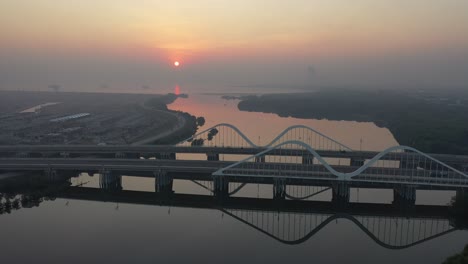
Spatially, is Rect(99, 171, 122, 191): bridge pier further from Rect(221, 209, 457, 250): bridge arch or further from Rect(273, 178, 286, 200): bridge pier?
Rect(273, 178, 286, 200): bridge pier

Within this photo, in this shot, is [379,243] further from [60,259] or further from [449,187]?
[60,259]

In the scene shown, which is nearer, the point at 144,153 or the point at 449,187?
the point at 449,187

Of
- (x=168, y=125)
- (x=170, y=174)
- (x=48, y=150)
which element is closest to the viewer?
(x=170, y=174)

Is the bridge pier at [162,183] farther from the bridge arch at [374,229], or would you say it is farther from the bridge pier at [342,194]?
the bridge pier at [342,194]

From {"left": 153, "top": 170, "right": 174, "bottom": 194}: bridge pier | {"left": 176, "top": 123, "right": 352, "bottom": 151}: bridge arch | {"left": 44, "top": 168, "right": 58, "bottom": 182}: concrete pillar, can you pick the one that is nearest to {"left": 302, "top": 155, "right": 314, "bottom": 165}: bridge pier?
{"left": 176, "top": 123, "right": 352, "bottom": 151}: bridge arch

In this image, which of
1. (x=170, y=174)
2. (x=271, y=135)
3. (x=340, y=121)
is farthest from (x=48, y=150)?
(x=340, y=121)

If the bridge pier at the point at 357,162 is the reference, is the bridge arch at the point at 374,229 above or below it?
below

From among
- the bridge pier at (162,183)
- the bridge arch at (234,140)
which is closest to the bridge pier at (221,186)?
the bridge pier at (162,183)
